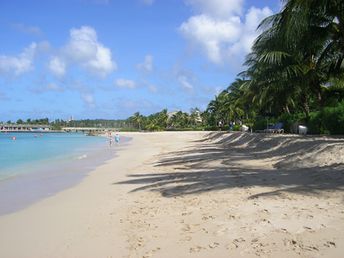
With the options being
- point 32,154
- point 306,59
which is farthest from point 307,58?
point 32,154

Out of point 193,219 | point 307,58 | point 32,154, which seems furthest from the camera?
point 32,154

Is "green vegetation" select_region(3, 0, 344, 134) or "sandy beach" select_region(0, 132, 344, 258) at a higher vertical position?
"green vegetation" select_region(3, 0, 344, 134)

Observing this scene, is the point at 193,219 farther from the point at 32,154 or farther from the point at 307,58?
the point at 32,154

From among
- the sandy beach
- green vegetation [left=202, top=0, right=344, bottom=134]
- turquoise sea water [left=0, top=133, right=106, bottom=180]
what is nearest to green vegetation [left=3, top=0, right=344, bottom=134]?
green vegetation [left=202, top=0, right=344, bottom=134]

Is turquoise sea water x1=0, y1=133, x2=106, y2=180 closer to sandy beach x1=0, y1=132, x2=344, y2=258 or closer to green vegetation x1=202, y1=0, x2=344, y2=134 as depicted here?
sandy beach x1=0, y1=132, x2=344, y2=258

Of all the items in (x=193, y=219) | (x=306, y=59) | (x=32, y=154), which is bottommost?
(x=32, y=154)

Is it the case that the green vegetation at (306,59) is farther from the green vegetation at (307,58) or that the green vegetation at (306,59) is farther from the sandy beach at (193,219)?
the sandy beach at (193,219)

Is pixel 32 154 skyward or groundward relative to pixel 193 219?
groundward

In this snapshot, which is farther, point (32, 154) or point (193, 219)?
point (32, 154)

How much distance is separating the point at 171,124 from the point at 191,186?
371 ft

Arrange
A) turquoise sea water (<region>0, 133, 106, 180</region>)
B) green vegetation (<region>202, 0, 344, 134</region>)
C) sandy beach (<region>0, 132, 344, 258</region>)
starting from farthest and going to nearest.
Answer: turquoise sea water (<region>0, 133, 106, 180</region>) < green vegetation (<region>202, 0, 344, 134</region>) < sandy beach (<region>0, 132, 344, 258</region>)

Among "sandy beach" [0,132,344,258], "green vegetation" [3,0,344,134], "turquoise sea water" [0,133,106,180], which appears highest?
"green vegetation" [3,0,344,134]

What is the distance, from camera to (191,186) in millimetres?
11102

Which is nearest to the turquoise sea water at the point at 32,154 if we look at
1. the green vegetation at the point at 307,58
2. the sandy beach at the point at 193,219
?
the sandy beach at the point at 193,219
